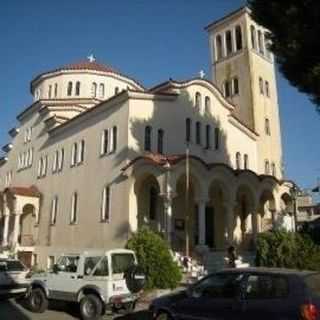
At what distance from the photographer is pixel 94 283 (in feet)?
43.6

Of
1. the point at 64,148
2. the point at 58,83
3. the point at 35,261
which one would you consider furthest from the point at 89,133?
the point at 58,83

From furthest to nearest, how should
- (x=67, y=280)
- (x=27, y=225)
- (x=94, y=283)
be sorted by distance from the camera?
(x=27, y=225) → (x=67, y=280) → (x=94, y=283)

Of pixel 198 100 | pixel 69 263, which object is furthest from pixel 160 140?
pixel 69 263

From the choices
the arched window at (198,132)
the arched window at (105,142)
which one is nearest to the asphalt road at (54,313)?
the arched window at (105,142)

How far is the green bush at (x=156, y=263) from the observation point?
17.5 meters

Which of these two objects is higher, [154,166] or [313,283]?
[154,166]

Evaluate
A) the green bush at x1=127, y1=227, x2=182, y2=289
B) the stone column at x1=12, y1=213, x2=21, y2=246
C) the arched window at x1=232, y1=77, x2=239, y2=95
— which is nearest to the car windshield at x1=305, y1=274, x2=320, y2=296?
the green bush at x1=127, y1=227, x2=182, y2=289

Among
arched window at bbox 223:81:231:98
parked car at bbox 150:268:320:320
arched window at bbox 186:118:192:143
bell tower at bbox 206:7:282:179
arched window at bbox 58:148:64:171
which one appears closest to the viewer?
parked car at bbox 150:268:320:320

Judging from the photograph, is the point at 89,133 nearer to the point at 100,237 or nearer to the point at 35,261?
the point at 100,237

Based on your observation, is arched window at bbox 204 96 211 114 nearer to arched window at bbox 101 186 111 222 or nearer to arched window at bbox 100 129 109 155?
arched window at bbox 100 129 109 155

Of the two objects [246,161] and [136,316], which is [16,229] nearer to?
[246,161]

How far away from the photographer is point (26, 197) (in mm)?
34688

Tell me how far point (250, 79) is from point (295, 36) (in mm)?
20595

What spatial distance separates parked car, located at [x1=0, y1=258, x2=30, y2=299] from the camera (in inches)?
691
